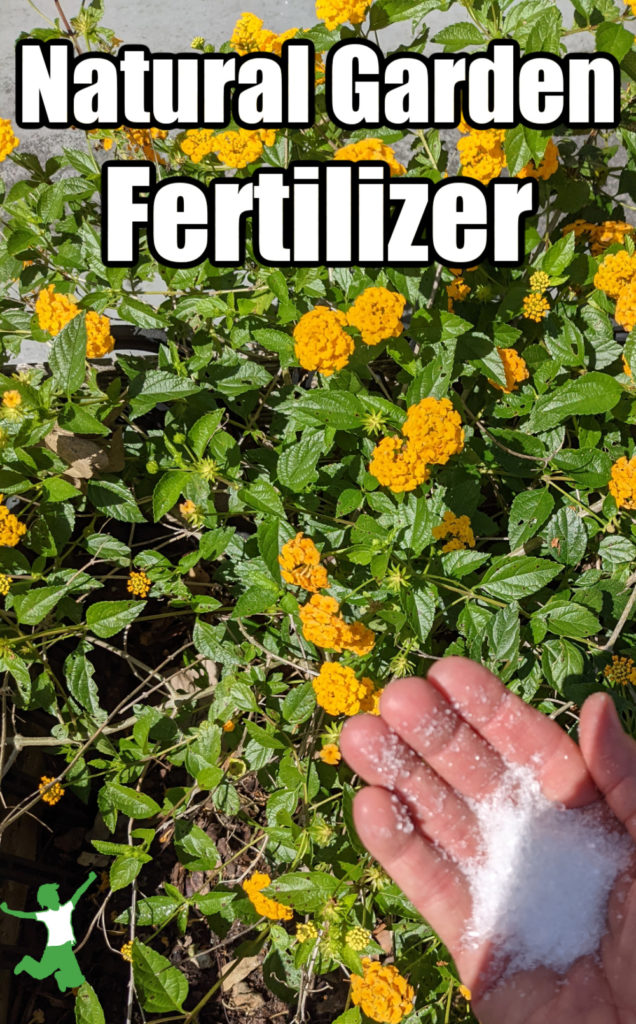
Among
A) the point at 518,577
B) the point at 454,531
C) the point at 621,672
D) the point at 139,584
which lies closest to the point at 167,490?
the point at 139,584

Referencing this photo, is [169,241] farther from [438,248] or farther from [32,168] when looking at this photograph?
[438,248]

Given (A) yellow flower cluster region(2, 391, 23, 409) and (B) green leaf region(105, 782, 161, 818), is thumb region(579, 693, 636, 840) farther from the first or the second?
(A) yellow flower cluster region(2, 391, 23, 409)

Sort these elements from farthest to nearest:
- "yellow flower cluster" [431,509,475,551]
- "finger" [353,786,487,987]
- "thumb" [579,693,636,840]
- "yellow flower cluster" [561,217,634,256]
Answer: "yellow flower cluster" [561,217,634,256], "yellow flower cluster" [431,509,475,551], "finger" [353,786,487,987], "thumb" [579,693,636,840]

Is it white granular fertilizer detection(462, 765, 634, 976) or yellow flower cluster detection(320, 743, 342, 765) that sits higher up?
yellow flower cluster detection(320, 743, 342, 765)

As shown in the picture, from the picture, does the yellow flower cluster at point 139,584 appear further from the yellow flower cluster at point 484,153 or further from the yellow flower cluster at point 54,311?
the yellow flower cluster at point 484,153

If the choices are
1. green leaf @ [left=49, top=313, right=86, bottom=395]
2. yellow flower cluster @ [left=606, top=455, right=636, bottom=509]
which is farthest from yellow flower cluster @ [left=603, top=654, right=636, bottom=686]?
green leaf @ [left=49, top=313, right=86, bottom=395]

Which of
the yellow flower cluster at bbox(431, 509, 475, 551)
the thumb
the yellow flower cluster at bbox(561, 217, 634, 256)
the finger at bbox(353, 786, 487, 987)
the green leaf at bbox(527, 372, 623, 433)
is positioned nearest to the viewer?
the thumb

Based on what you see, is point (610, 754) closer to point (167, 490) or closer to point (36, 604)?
point (167, 490)

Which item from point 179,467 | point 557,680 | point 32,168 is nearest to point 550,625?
point 557,680
